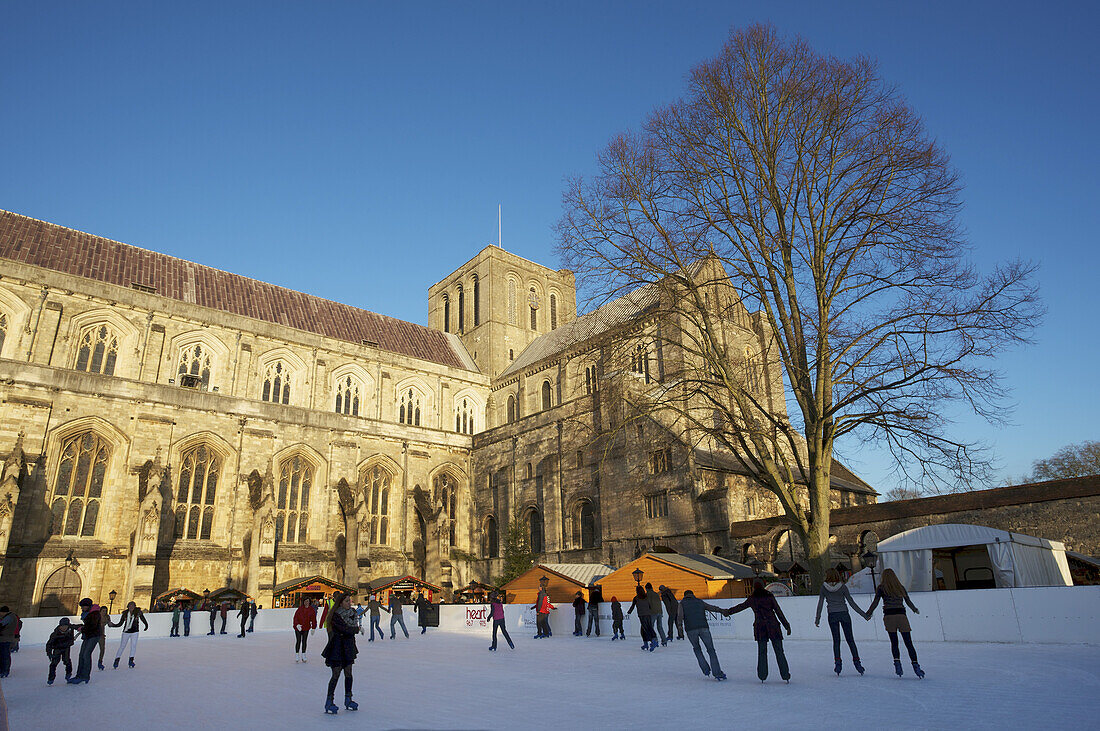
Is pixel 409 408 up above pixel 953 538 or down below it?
above

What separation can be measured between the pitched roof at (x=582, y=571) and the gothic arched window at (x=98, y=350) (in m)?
22.2

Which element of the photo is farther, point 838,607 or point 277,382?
point 277,382

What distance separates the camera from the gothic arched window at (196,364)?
33.0 m

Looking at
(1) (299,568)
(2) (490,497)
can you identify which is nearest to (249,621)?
(1) (299,568)

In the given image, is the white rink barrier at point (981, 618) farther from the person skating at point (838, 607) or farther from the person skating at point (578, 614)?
the person skating at point (838, 607)

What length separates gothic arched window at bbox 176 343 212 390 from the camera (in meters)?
33.0

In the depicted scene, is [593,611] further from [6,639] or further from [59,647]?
[6,639]

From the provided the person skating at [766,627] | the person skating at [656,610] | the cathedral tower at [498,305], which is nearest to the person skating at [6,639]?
the person skating at [656,610]

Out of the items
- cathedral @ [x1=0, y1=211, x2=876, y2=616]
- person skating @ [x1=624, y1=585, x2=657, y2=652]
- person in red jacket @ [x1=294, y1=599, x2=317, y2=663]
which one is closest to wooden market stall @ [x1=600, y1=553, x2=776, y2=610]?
cathedral @ [x1=0, y1=211, x2=876, y2=616]

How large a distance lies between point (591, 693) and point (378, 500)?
2936 cm

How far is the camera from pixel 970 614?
13922 mm

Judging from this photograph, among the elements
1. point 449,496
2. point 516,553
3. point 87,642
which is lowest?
point 87,642

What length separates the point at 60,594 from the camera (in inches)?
999

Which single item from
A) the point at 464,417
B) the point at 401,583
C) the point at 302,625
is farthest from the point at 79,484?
the point at 464,417
